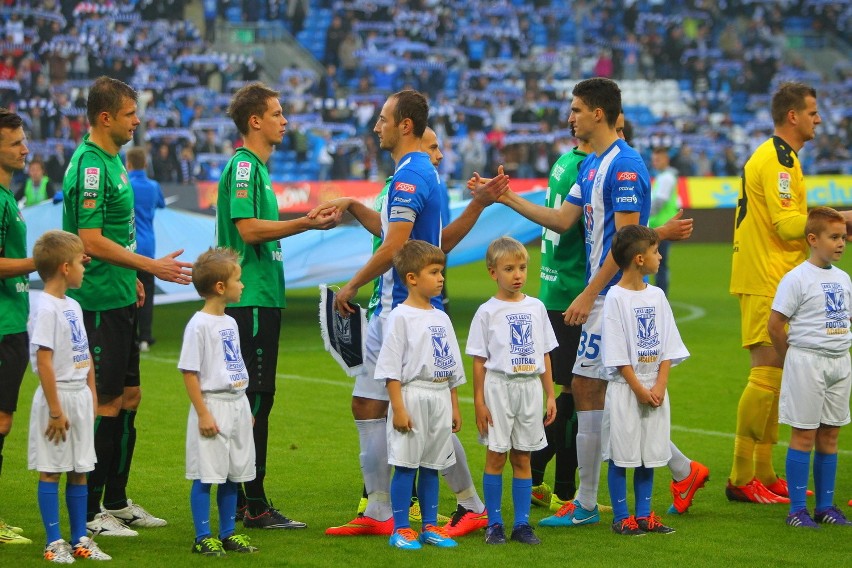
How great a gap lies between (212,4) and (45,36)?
15.9 feet

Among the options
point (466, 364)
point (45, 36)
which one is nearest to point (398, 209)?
point (466, 364)

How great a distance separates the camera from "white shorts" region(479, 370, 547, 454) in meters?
5.48

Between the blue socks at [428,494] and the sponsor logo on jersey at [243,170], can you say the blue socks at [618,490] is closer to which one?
the blue socks at [428,494]

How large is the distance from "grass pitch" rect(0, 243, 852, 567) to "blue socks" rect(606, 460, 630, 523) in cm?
12

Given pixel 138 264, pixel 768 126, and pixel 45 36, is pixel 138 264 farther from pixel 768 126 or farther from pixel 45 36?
pixel 768 126

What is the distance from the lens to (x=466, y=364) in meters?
11.2

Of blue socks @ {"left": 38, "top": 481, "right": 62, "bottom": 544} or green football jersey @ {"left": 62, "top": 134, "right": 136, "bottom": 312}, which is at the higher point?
green football jersey @ {"left": 62, "top": 134, "right": 136, "bottom": 312}

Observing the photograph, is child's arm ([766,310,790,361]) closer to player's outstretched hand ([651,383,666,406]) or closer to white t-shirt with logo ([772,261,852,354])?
white t-shirt with logo ([772,261,852,354])

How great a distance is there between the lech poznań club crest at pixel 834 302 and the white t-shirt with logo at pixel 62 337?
3.54 metres

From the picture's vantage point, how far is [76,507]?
206 inches

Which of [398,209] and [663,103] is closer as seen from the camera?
[398,209]

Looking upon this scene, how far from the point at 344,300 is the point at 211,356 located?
30.5 inches

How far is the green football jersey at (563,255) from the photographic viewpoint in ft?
21.0

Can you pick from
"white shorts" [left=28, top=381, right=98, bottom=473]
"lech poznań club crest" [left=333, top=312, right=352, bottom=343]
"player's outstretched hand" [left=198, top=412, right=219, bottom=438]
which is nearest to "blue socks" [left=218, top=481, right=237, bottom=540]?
"player's outstretched hand" [left=198, top=412, right=219, bottom=438]
